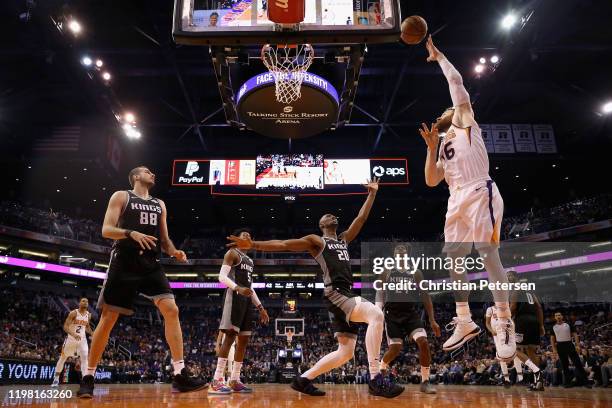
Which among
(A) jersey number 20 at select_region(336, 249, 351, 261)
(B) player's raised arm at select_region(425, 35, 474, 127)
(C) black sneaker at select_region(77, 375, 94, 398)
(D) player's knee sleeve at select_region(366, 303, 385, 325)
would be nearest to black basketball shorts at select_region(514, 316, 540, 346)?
(D) player's knee sleeve at select_region(366, 303, 385, 325)

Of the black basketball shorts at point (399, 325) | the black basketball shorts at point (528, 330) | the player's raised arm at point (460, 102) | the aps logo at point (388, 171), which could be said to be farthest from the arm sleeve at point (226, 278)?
the aps logo at point (388, 171)

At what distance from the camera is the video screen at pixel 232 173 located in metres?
20.0

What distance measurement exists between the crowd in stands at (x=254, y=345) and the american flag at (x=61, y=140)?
26.2ft

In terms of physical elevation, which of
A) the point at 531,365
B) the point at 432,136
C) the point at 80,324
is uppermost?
the point at 432,136

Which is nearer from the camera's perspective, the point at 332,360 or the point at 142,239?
the point at 142,239

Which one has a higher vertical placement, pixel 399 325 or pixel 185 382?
pixel 399 325

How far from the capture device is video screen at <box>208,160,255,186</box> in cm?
2002

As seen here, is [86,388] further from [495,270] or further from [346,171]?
[346,171]

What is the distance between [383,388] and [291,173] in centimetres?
1522

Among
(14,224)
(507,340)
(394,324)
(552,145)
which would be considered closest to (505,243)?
(552,145)

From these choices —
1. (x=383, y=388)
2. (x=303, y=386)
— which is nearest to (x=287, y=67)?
(x=303, y=386)

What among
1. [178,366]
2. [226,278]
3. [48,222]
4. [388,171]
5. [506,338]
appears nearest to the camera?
[506,338]

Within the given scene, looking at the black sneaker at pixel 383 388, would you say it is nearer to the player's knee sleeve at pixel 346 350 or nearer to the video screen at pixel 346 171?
the player's knee sleeve at pixel 346 350

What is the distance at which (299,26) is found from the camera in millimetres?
5426
